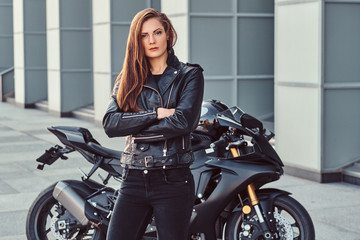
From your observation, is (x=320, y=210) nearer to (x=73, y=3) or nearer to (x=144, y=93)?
(x=144, y=93)

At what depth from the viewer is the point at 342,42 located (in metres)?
8.63

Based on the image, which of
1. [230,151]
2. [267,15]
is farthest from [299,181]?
[267,15]

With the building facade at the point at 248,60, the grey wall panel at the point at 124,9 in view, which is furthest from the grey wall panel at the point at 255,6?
the grey wall panel at the point at 124,9

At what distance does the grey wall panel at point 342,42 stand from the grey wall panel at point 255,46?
3.87 meters

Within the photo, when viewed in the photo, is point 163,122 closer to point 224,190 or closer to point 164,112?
point 164,112

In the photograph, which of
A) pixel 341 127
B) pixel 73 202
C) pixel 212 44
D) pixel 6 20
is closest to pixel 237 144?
pixel 73 202

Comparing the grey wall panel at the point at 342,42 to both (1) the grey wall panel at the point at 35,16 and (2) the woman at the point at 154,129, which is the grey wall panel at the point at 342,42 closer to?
(2) the woman at the point at 154,129

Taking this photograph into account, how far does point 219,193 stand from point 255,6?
8.29 metres

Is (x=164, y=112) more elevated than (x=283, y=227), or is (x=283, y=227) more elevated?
(x=164, y=112)

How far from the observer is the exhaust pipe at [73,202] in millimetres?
5069

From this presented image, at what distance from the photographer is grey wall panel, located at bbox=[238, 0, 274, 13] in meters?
12.4

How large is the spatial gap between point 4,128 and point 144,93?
40.0 feet

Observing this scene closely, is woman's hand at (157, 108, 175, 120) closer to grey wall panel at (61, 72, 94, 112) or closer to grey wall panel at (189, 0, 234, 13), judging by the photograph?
grey wall panel at (189, 0, 234, 13)

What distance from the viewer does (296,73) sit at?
891cm
